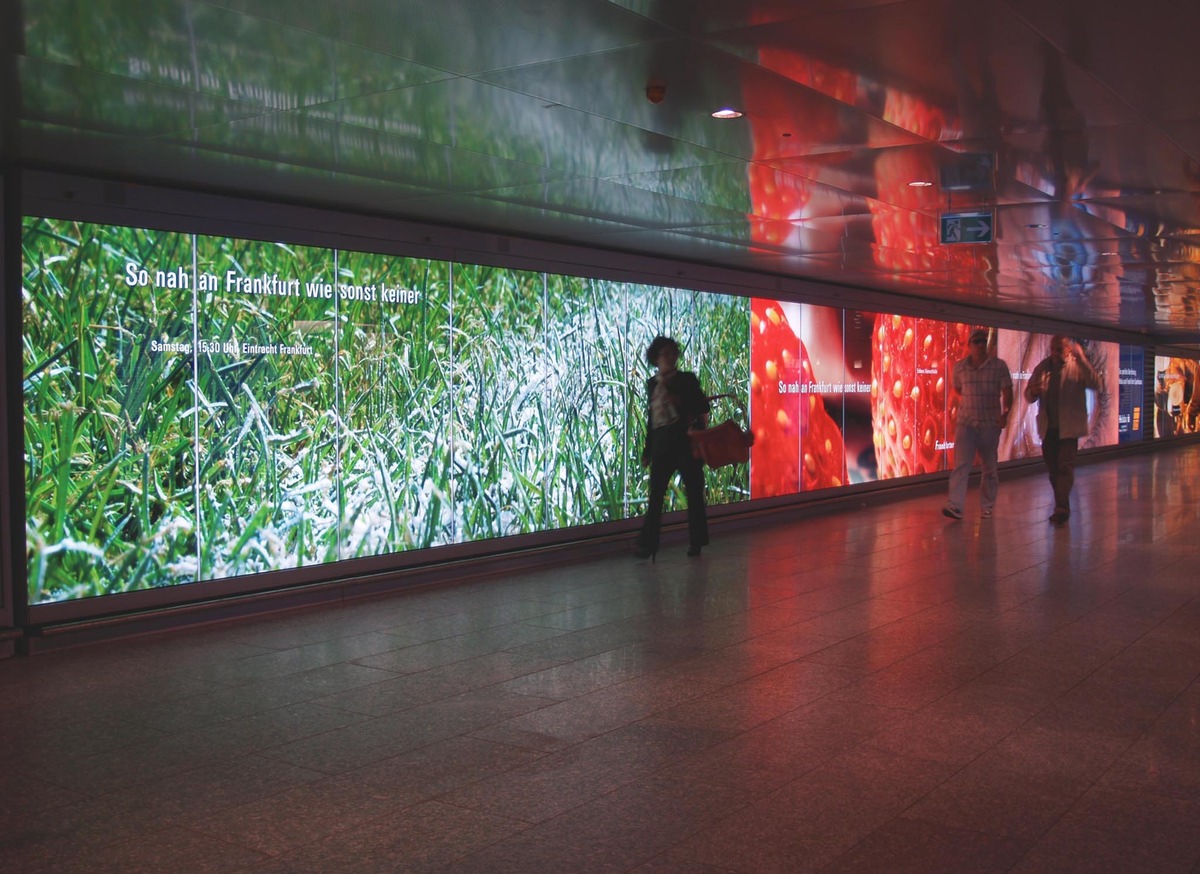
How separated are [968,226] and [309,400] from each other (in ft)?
18.1

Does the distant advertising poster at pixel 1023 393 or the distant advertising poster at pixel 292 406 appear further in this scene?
A: the distant advertising poster at pixel 1023 393

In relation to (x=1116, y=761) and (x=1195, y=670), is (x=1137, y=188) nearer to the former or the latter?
(x=1195, y=670)

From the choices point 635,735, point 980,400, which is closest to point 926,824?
point 635,735

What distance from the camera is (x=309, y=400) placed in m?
8.31

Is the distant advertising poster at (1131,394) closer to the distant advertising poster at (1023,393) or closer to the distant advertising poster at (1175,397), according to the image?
the distant advertising poster at (1023,393)

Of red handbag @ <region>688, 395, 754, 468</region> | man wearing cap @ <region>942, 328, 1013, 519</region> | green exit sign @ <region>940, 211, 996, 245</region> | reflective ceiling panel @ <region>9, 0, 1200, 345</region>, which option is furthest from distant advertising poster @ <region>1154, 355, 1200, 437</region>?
red handbag @ <region>688, 395, 754, 468</region>

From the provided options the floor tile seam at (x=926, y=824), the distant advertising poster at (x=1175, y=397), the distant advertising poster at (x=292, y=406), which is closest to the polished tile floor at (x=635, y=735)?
the floor tile seam at (x=926, y=824)

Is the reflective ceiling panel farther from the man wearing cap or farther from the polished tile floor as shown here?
the polished tile floor

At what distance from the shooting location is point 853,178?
789 cm

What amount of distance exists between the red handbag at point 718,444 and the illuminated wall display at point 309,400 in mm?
1420

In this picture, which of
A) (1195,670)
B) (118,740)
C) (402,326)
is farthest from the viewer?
(402,326)

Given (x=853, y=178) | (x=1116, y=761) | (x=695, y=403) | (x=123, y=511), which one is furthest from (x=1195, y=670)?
(x=123, y=511)

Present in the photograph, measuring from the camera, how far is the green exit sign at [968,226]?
920 cm

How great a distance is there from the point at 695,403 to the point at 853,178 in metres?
2.68
